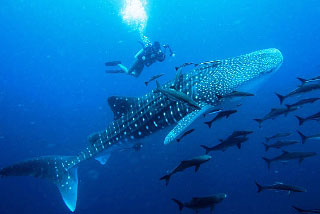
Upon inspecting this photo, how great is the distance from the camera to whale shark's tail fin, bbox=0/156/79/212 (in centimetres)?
641

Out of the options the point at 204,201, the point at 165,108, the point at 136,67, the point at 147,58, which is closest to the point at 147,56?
the point at 147,58

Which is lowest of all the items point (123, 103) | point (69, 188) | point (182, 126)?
point (69, 188)

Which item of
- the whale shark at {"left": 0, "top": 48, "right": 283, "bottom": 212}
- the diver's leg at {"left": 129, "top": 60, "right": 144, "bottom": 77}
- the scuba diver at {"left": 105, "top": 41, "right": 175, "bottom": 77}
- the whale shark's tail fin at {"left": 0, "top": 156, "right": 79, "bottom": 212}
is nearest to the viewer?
the whale shark at {"left": 0, "top": 48, "right": 283, "bottom": 212}

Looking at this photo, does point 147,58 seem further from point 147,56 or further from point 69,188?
point 69,188

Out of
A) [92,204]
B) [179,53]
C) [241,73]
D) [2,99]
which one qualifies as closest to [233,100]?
[241,73]

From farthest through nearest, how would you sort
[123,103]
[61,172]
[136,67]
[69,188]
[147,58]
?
[136,67] < [147,58] < [61,172] < [69,188] < [123,103]

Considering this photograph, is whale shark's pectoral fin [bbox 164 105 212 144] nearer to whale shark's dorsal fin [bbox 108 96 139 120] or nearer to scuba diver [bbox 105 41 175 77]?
whale shark's dorsal fin [bbox 108 96 139 120]

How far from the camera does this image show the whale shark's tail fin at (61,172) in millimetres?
6406

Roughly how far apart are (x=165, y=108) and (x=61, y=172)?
3.65 meters

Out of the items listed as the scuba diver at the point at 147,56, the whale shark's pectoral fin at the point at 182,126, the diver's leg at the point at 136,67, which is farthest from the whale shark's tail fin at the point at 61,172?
the diver's leg at the point at 136,67

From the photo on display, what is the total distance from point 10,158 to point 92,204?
51.3 feet

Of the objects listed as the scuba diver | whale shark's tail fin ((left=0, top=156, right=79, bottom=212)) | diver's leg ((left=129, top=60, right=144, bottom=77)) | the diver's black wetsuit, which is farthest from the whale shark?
diver's leg ((left=129, top=60, right=144, bottom=77))

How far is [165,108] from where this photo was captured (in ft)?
19.7

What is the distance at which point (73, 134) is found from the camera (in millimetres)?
30766
